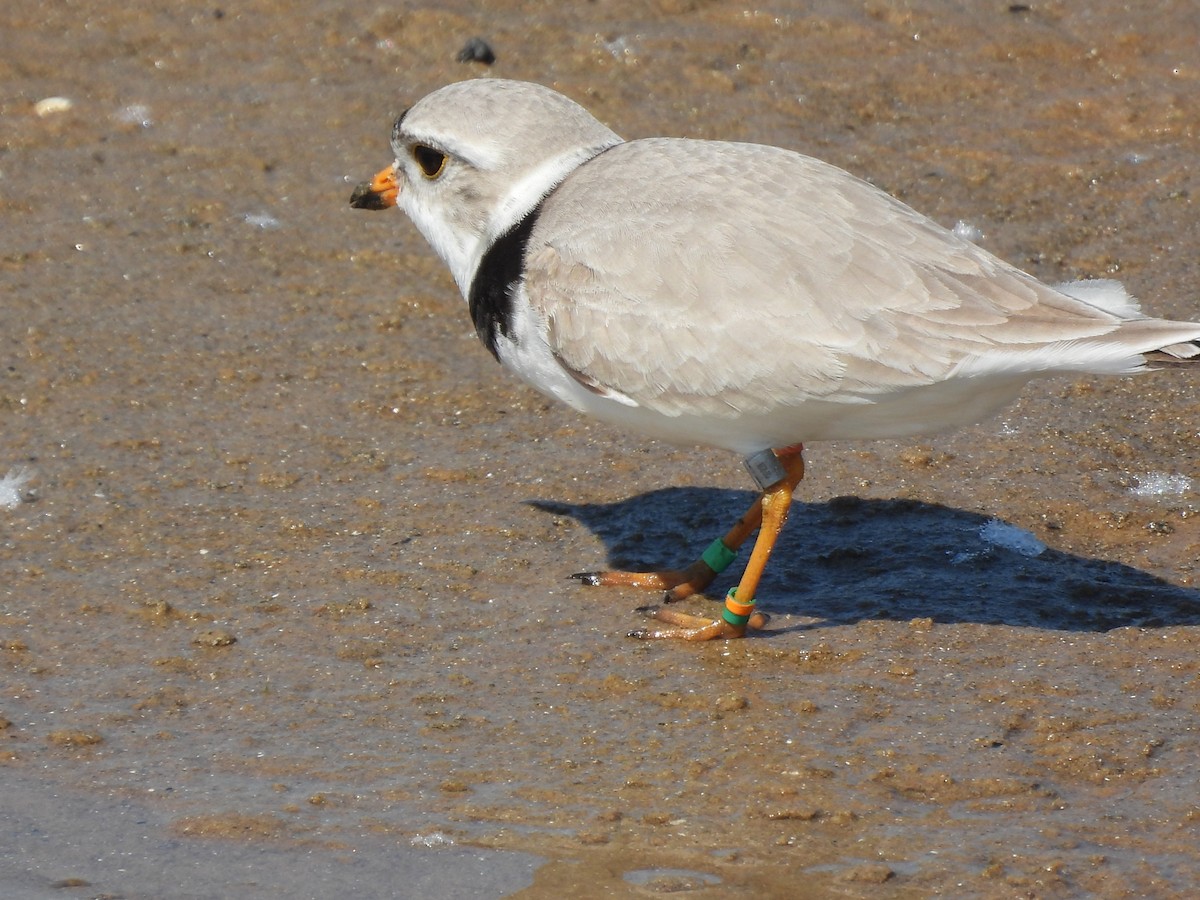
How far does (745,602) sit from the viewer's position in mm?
5051

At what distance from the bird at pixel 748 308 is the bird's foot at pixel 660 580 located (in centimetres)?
4

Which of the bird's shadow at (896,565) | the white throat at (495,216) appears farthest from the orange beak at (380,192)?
the bird's shadow at (896,565)

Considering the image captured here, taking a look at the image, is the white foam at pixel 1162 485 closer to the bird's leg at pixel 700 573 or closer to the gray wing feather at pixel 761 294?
the gray wing feather at pixel 761 294

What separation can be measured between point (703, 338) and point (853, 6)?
5.60 m

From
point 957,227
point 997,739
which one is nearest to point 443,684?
point 997,739

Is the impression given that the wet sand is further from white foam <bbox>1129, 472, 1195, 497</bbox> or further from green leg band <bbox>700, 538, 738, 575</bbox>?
green leg band <bbox>700, 538, 738, 575</bbox>

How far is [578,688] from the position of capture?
4.81 m

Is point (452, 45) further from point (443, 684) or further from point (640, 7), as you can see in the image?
point (443, 684)

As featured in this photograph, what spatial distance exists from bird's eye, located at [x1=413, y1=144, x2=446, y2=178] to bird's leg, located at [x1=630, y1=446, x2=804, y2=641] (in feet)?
5.44

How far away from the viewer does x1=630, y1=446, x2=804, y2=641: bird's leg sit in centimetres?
505

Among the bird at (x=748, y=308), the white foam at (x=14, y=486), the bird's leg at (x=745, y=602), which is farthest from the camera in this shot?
the white foam at (x=14, y=486)

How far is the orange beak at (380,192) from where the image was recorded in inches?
230

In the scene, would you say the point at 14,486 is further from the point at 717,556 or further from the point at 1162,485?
the point at 1162,485

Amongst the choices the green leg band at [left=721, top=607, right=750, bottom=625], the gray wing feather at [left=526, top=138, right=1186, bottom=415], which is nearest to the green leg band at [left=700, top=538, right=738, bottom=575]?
the green leg band at [left=721, top=607, right=750, bottom=625]
